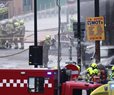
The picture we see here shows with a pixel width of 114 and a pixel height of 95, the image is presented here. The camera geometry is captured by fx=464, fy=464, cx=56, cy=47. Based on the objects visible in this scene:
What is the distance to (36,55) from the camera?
11602 millimetres

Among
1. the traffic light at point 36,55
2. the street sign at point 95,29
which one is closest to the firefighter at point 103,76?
the street sign at point 95,29

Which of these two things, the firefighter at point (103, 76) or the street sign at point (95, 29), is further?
the street sign at point (95, 29)

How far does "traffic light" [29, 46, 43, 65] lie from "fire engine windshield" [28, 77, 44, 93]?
3.47 metres

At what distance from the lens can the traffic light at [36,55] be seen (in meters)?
11.6

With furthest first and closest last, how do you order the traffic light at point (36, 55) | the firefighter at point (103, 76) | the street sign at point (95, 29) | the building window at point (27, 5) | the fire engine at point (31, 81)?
the building window at point (27, 5) < the traffic light at point (36, 55) < the street sign at point (95, 29) < the fire engine at point (31, 81) < the firefighter at point (103, 76)

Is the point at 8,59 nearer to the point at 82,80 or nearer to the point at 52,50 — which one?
the point at 52,50

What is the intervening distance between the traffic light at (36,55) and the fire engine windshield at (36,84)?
3469 mm

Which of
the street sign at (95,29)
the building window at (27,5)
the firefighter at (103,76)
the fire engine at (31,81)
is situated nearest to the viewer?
the firefighter at (103,76)

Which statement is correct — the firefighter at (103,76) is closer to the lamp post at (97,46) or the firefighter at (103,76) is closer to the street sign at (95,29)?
the street sign at (95,29)

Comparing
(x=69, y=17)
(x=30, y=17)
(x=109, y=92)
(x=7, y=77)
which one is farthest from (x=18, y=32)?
(x=109, y=92)

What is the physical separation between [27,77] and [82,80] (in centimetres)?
95

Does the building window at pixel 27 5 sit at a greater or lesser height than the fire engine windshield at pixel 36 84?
greater

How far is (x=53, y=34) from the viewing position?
12367 millimetres

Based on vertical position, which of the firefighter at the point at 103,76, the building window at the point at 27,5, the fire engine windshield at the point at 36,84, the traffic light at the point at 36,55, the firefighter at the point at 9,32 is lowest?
the fire engine windshield at the point at 36,84
